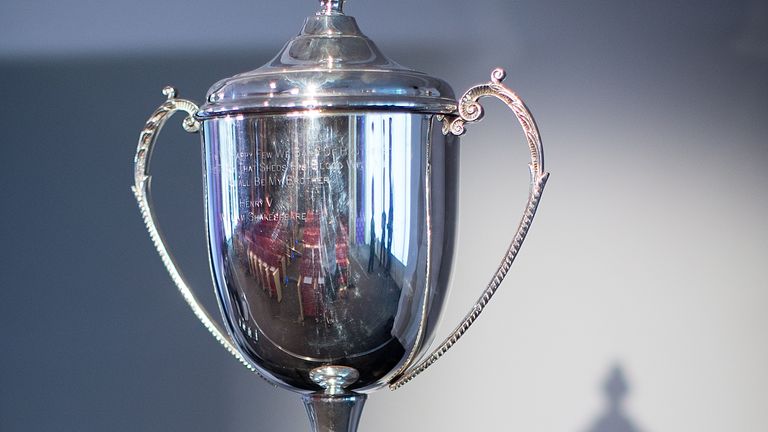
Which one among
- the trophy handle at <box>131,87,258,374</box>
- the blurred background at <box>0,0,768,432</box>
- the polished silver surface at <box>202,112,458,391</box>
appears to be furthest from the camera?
the blurred background at <box>0,0,768,432</box>

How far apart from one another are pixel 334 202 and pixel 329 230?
Result: 0.08 ft

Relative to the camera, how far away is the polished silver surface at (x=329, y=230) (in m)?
0.89

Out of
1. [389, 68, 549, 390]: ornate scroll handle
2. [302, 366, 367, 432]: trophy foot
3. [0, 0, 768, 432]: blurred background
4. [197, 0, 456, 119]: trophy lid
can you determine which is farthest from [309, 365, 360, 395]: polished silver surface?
[0, 0, 768, 432]: blurred background

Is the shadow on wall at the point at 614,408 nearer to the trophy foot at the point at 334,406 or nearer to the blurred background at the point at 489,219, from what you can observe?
the blurred background at the point at 489,219

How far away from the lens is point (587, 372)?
55.0 inches

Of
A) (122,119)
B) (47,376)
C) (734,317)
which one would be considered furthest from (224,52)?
(734,317)

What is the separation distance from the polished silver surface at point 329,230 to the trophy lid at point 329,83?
1cm

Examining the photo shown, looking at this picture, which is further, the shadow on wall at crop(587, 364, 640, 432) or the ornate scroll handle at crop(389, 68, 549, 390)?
the shadow on wall at crop(587, 364, 640, 432)

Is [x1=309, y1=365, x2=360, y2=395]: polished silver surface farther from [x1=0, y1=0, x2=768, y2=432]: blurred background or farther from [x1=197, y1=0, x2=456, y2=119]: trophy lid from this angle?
[x1=0, y1=0, x2=768, y2=432]: blurred background

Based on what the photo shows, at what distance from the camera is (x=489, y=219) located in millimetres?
1387

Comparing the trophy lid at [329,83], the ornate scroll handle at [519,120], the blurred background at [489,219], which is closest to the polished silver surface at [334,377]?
the ornate scroll handle at [519,120]

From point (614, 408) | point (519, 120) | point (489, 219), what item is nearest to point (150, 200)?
point (519, 120)

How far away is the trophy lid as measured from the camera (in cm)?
89

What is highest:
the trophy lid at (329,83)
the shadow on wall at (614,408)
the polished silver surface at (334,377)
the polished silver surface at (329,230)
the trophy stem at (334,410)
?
the trophy lid at (329,83)
